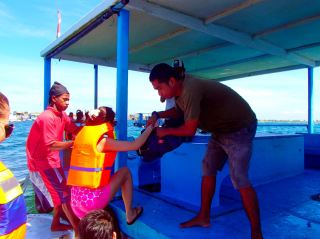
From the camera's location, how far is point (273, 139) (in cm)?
483

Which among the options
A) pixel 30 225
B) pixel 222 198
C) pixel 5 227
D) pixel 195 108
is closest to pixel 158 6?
pixel 195 108

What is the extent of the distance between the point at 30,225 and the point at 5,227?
2615 mm

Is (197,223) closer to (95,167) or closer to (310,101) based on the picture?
(95,167)

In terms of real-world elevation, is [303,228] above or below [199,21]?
below

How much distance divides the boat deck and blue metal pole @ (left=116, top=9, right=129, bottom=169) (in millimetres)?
845

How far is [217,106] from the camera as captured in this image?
2.80m

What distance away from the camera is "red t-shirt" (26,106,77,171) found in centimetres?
373

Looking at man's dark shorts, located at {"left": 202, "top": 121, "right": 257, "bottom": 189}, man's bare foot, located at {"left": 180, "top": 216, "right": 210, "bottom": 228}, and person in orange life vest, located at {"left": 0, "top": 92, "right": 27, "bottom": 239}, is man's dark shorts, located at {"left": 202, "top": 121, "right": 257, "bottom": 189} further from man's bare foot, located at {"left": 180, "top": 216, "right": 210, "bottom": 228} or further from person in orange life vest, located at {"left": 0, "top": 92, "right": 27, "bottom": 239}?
person in orange life vest, located at {"left": 0, "top": 92, "right": 27, "bottom": 239}

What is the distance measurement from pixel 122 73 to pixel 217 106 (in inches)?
59.5

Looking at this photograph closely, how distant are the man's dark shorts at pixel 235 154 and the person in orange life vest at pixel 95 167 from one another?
72 cm

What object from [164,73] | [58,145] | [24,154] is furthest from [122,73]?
[24,154]

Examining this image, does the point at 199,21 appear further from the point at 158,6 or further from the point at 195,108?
the point at 195,108

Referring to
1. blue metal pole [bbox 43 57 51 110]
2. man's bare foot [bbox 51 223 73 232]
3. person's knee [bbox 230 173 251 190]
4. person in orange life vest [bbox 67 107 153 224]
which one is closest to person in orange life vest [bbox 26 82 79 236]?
man's bare foot [bbox 51 223 73 232]

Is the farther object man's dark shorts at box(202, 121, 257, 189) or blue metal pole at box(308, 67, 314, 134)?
blue metal pole at box(308, 67, 314, 134)
